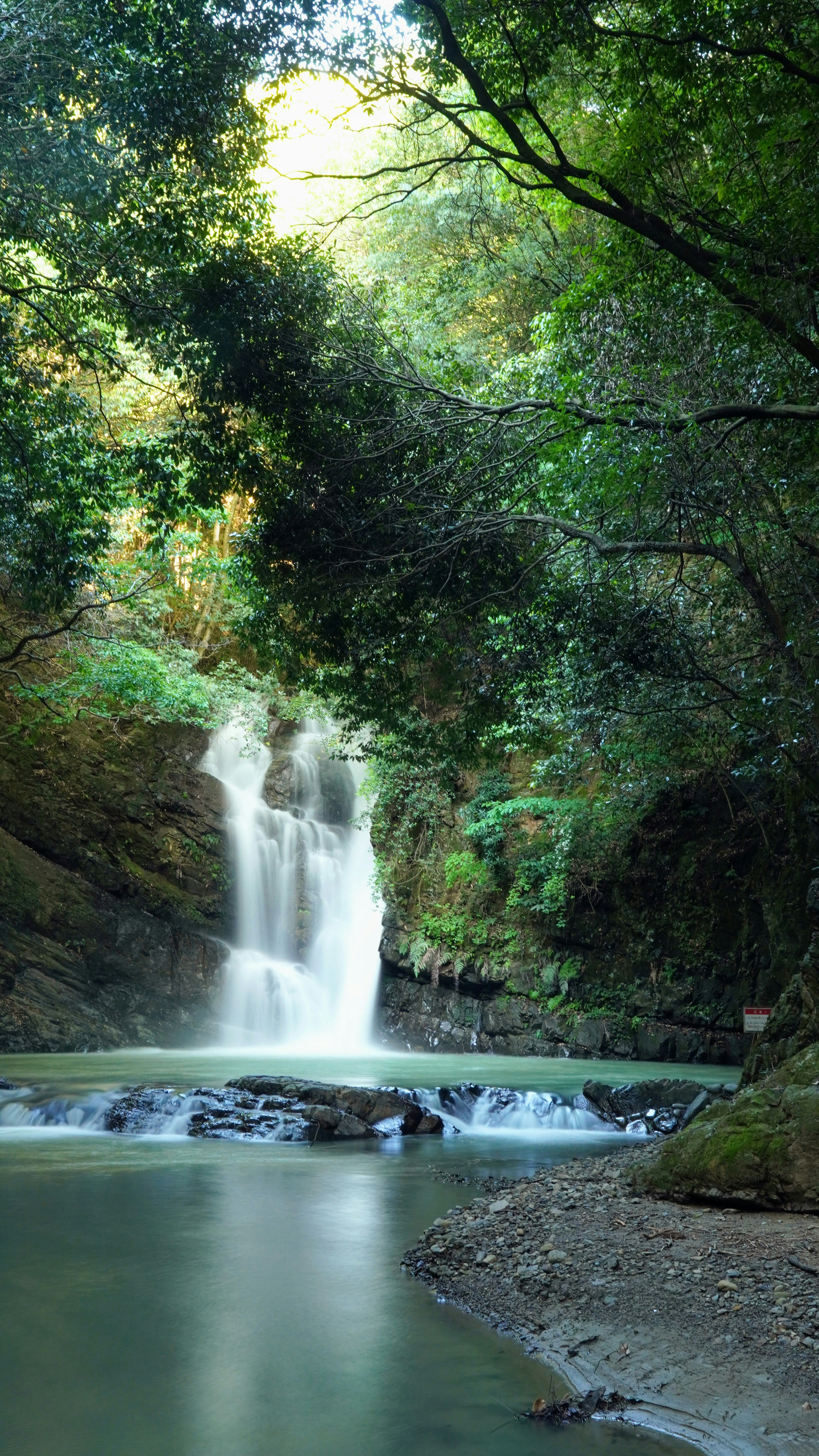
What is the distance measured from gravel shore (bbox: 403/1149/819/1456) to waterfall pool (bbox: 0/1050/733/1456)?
0.20m

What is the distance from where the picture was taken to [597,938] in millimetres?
19016

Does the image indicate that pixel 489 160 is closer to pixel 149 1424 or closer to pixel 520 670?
pixel 520 670

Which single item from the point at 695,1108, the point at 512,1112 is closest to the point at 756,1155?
the point at 695,1108

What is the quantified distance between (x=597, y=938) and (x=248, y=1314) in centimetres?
1394

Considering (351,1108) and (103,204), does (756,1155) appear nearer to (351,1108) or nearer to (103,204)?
(351,1108)

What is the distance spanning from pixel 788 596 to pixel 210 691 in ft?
43.5

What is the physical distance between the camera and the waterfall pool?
Result: 428 cm

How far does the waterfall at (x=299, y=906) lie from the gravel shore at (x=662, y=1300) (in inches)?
554

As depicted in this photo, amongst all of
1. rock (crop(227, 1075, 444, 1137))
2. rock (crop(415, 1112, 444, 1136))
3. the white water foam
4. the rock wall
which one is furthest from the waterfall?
rock (crop(415, 1112, 444, 1136))

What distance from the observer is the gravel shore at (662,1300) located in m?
4.07

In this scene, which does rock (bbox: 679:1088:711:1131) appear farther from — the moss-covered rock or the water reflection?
the moss-covered rock

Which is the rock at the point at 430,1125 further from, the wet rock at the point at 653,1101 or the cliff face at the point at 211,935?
the cliff face at the point at 211,935

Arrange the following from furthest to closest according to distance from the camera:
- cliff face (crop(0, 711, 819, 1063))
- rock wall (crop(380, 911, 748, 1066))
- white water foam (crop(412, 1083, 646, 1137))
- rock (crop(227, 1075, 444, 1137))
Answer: cliff face (crop(0, 711, 819, 1063)) → rock wall (crop(380, 911, 748, 1066)) → white water foam (crop(412, 1083, 646, 1137)) → rock (crop(227, 1075, 444, 1137))

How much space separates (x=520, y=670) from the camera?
420 inches
